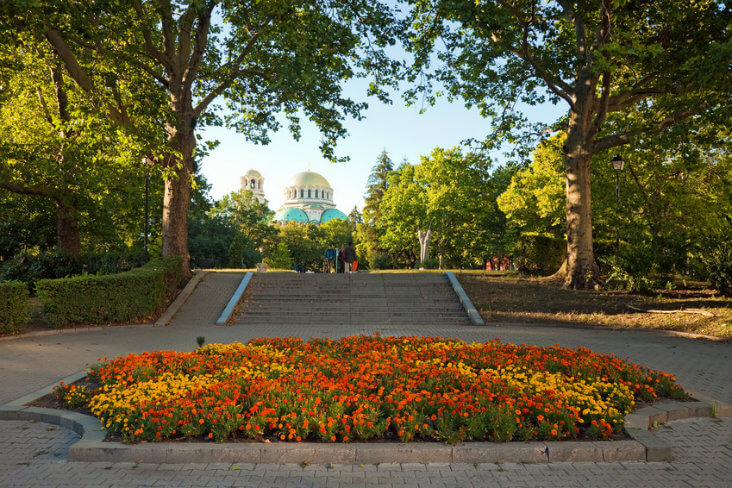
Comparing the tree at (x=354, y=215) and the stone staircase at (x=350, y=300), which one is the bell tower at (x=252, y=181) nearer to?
the tree at (x=354, y=215)

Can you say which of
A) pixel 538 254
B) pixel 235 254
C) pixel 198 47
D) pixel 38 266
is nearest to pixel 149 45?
pixel 198 47

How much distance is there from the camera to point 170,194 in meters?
16.9

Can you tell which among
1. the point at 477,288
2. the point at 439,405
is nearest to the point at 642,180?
the point at 477,288

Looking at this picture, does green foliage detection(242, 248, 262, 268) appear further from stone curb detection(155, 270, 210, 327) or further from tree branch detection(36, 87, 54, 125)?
stone curb detection(155, 270, 210, 327)

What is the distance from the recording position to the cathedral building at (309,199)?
136375 mm

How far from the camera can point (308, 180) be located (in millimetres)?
150375

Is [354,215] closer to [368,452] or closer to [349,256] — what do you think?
[349,256]

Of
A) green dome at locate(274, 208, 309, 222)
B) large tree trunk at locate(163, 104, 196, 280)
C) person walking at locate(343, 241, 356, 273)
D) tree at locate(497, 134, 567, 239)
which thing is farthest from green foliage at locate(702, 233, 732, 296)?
green dome at locate(274, 208, 309, 222)

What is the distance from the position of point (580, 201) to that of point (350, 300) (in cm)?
864

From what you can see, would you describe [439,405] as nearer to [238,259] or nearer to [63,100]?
[63,100]

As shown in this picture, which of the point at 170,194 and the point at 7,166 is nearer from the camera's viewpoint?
the point at 170,194

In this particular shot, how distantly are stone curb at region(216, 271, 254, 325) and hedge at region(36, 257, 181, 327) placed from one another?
6.28 feet

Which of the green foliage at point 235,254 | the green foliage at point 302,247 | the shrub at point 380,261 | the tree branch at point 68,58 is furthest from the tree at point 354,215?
the tree branch at point 68,58

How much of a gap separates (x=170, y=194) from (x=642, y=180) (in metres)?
20.4
